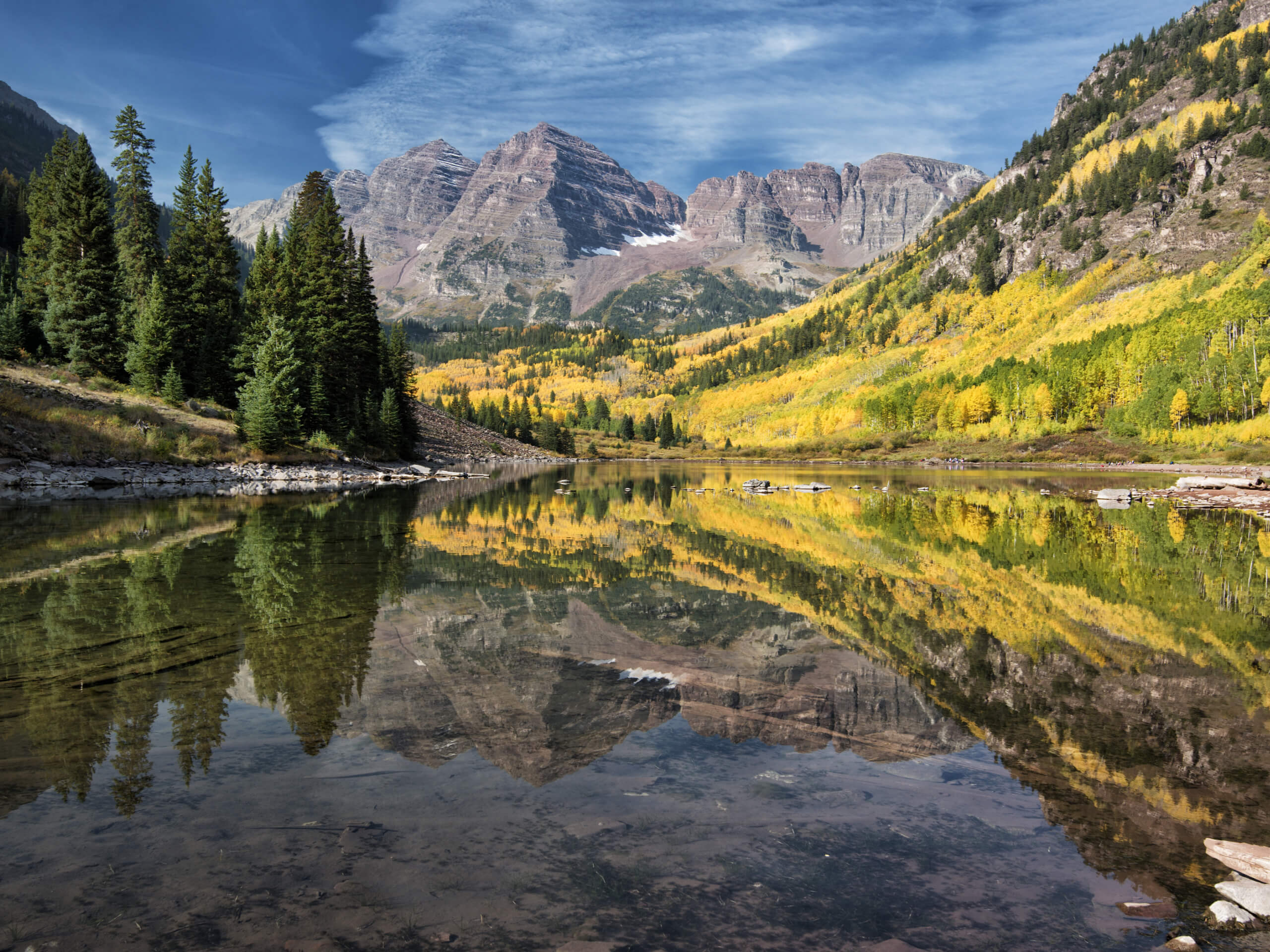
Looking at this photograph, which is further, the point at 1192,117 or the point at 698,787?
the point at 1192,117

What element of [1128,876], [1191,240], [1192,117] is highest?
[1192,117]

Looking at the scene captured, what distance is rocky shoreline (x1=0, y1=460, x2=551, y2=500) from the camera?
43.5 meters

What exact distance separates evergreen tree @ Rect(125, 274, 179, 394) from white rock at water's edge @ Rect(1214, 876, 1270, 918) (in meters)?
66.2

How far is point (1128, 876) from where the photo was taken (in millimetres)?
5695

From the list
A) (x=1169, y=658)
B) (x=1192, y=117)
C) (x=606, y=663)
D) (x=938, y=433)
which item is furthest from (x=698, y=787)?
(x=1192, y=117)

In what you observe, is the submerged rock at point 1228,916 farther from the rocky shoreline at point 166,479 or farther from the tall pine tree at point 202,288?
the tall pine tree at point 202,288

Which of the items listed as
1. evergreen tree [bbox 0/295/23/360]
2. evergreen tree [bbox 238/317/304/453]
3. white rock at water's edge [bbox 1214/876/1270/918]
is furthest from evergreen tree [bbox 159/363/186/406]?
white rock at water's edge [bbox 1214/876/1270/918]

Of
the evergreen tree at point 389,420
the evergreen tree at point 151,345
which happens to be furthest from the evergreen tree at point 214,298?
the evergreen tree at point 389,420

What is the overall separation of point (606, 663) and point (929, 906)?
6.87 meters

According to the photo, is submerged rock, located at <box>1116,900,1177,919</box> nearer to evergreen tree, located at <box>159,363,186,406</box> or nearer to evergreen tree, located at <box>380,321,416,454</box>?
evergreen tree, located at <box>159,363,186,406</box>

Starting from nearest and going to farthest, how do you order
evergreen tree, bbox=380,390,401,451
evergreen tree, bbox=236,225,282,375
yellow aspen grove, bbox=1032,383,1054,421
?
1. evergreen tree, bbox=236,225,282,375
2. evergreen tree, bbox=380,390,401,451
3. yellow aspen grove, bbox=1032,383,1054,421

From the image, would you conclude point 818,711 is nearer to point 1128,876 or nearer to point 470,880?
point 1128,876

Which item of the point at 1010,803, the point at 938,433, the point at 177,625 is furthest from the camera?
the point at 938,433

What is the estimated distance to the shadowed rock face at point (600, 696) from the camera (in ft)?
27.2
